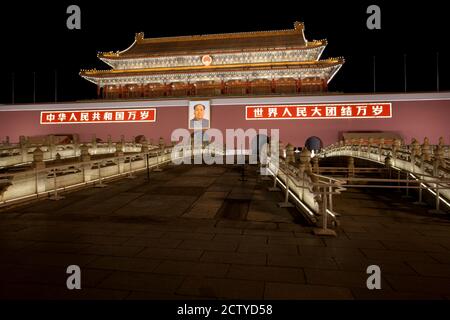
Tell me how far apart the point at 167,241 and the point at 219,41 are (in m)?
30.1

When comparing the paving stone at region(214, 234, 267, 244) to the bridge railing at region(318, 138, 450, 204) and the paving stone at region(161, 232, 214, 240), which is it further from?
the bridge railing at region(318, 138, 450, 204)

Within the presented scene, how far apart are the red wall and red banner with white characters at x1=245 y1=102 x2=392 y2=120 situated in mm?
364

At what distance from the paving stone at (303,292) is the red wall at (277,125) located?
2331 cm

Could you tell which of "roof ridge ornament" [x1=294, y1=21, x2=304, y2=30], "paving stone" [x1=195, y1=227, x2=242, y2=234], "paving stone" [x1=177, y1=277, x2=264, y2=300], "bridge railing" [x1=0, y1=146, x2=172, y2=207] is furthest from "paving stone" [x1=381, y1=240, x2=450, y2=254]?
"roof ridge ornament" [x1=294, y1=21, x2=304, y2=30]

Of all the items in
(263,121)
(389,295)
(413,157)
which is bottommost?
(389,295)

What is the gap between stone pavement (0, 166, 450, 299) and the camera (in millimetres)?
3422

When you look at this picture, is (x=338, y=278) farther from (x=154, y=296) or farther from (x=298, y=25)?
(x=298, y=25)

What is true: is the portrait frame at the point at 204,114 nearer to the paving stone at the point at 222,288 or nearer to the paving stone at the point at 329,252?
the paving stone at the point at 329,252

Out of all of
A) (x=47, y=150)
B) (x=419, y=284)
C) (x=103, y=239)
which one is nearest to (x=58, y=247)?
(x=103, y=239)

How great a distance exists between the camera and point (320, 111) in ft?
84.2

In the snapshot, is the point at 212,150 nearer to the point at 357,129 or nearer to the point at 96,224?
the point at 357,129

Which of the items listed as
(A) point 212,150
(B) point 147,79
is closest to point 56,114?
(B) point 147,79

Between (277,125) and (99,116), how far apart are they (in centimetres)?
1661

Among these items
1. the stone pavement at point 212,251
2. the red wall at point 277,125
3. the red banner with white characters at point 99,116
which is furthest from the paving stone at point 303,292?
the red banner with white characters at point 99,116
